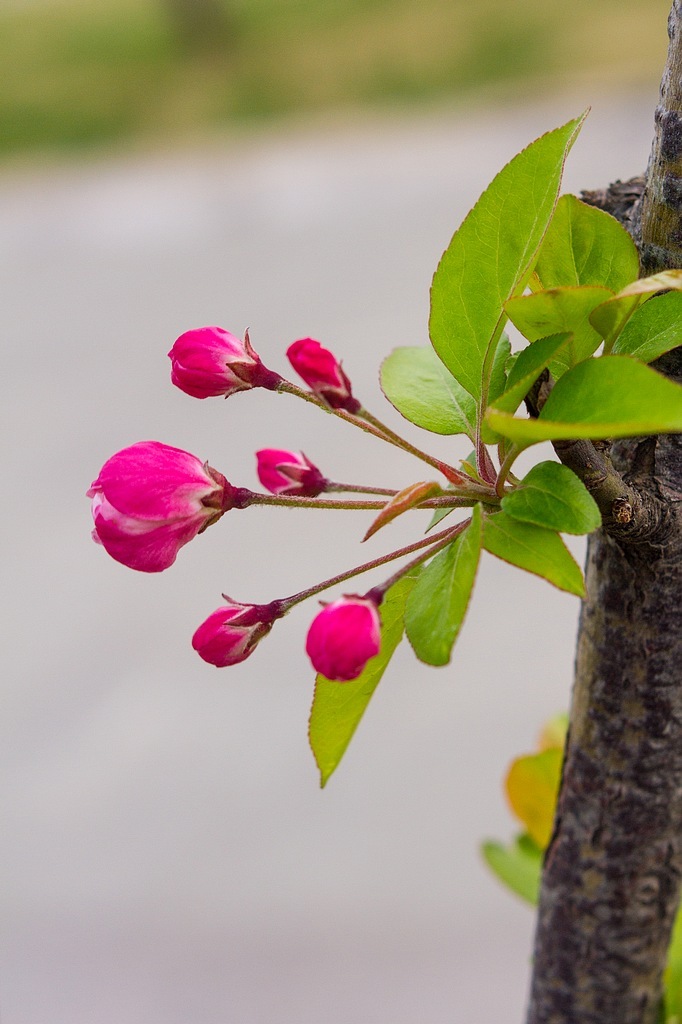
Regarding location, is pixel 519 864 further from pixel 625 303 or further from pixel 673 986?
pixel 625 303

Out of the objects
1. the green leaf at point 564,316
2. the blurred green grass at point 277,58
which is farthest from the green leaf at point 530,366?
the blurred green grass at point 277,58

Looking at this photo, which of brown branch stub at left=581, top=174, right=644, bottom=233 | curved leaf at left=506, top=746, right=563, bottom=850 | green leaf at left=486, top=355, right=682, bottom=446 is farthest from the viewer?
curved leaf at left=506, top=746, right=563, bottom=850

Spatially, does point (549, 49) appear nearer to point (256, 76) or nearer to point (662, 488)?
point (256, 76)

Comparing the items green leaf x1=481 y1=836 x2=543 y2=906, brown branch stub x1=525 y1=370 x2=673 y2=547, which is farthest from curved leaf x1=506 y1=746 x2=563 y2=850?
brown branch stub x1=525 y1=370 x2=673 y2=547

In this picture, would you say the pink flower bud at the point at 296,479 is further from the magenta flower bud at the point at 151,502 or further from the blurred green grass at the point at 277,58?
the blurred green grass at the point at 277,58

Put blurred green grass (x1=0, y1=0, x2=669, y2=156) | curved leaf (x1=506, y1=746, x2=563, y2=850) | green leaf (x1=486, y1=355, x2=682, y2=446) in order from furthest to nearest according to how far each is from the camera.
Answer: blurred green grass (x1=0, y1=0, x2=669, y2=156)
curved leaf (x1=506, y1=746, x2=563, y2=850)
green leaf (x1=486, y1=355, x2=682, y2=446)

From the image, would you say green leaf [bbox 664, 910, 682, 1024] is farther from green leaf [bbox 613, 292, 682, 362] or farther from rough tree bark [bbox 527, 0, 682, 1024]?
green leaf [bbox 613, 292, 682, 362]

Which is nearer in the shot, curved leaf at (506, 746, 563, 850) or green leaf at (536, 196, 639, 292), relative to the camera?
green leaf at (536, 196, 639, 292)

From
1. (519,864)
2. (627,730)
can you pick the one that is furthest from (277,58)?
(627,730)
